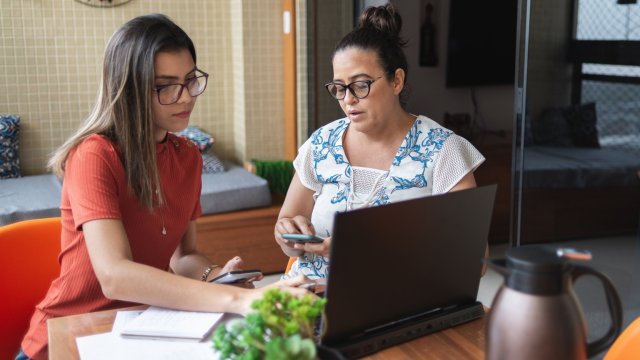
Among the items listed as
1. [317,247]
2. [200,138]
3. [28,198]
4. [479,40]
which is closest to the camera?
[317,247]

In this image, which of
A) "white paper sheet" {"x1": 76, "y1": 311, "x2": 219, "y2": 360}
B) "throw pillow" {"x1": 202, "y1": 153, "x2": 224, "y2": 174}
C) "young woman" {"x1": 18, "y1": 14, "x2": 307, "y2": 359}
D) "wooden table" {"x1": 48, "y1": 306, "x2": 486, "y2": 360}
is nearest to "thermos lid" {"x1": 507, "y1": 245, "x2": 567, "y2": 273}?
"wooden table" {"x1": 48, "y1": 306, "x2": 486, "y2": 360}

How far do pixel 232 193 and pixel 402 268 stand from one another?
2722 millimetres

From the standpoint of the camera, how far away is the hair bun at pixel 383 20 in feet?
7.10

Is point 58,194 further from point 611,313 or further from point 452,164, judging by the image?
point 611,313

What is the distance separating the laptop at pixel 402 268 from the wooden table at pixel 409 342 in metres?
0.02

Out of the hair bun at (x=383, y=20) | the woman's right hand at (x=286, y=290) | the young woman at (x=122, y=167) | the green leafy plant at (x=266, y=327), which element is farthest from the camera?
the hair bun at (x=383, y=20)

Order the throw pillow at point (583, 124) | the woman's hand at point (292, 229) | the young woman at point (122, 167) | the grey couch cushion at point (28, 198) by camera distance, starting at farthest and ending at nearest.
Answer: the grey couch cushion at point (28, 198) → the throw pillow at point (583, 124) → the woman's hand at point (292, 229) → the young woman at point (122, 167)

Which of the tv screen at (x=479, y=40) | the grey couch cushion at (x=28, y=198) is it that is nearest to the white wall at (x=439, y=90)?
the tv screen at (x=479, y=40)

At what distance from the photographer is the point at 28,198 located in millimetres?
3703

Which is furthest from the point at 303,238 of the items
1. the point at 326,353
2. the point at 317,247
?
the point at 326,353

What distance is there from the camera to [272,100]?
4508 millimetres

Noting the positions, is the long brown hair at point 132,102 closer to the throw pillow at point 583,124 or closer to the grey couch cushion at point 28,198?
the throw pillow at point 583,124

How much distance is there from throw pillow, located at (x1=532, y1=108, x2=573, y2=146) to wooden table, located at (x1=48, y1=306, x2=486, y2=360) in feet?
5.34

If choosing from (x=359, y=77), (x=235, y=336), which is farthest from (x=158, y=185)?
(x=235, y=336)
